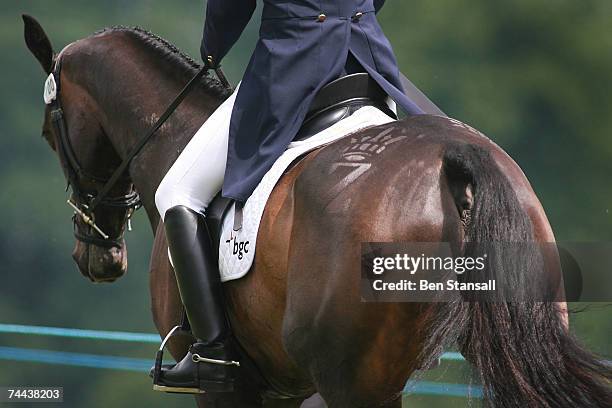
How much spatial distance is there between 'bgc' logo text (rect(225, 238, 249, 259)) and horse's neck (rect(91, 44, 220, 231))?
0.69 meters

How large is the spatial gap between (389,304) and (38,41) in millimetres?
2073

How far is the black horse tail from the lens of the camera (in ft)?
5.90

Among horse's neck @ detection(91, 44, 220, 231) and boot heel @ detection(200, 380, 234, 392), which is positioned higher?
horse's neck @ detection(91, 44, 220, 231)

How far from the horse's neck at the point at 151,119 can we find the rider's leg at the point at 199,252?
417mm

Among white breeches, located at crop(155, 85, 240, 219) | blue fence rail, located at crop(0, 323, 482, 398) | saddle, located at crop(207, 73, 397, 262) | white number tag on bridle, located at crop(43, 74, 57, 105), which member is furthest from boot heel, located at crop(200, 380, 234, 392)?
blue fence rail, located at crop(0, 323, 482, 398)

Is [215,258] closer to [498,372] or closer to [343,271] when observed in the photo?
[343,271]

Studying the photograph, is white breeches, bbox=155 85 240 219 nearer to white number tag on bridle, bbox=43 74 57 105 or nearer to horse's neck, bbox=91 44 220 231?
horse's neck, bbox=91 44 220 231

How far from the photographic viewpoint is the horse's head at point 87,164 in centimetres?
331

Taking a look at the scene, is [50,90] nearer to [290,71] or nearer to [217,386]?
[290,71]

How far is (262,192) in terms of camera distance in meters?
2.32

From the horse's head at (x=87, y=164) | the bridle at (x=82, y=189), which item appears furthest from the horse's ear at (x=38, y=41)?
the bridle at (x=82, y=189)

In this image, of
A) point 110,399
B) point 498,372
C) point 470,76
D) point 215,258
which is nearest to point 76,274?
point 110,399

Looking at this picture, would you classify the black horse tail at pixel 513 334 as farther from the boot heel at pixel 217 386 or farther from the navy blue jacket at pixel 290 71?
the boot heel at pixel 217 386

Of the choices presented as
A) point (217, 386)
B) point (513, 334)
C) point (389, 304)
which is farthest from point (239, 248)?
point (513, 334)
